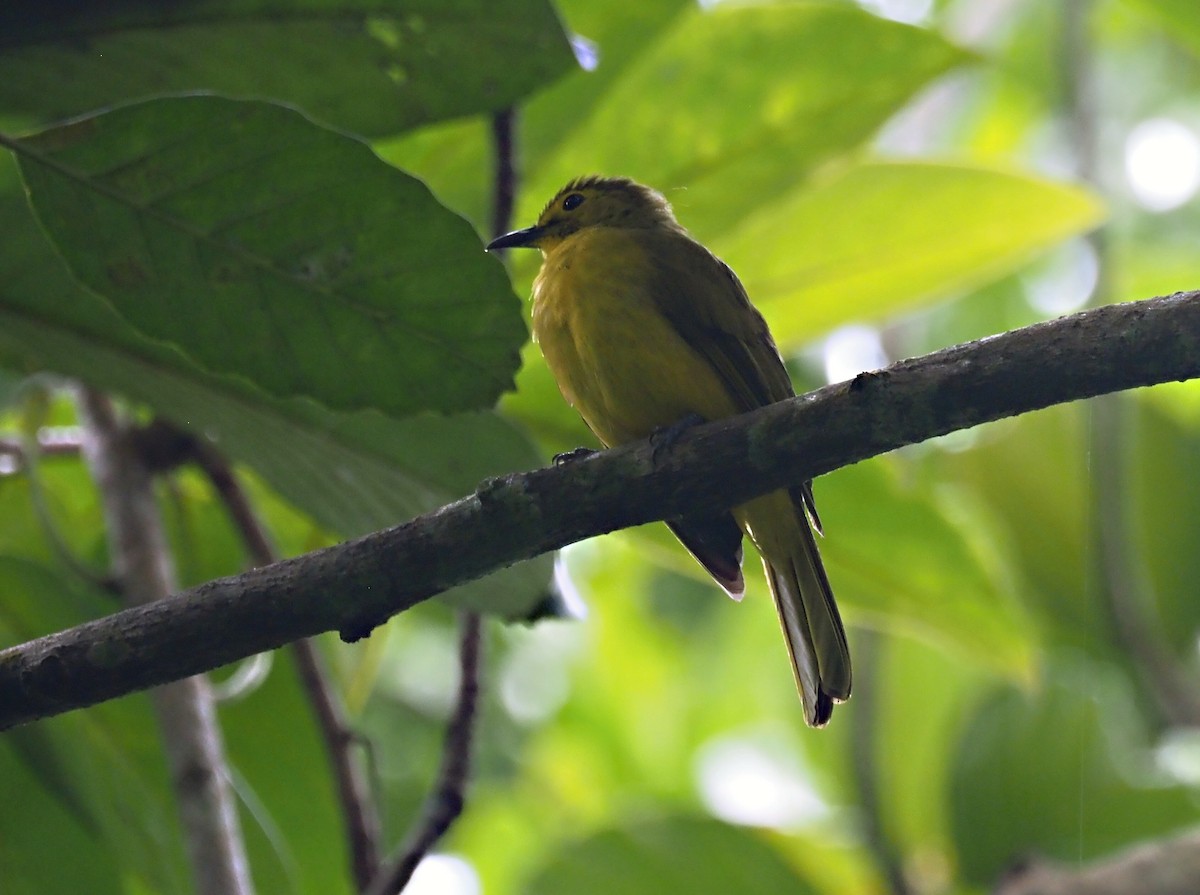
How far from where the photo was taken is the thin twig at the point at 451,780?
7.14 feet

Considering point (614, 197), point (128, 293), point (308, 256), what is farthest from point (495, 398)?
point (614, 197)

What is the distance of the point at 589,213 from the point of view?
11.4 ft

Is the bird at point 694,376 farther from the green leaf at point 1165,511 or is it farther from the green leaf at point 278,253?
the green leaf at point 1165,511

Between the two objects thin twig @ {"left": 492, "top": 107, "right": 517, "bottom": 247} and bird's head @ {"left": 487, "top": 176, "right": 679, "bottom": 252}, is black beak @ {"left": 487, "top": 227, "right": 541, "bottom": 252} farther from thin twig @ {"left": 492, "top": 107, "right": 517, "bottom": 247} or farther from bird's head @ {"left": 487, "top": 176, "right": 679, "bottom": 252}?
thin twig @ {"left": 492, "top": 107, "right": 517, "bottom": 247}

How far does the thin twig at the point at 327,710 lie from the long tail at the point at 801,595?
86 centimetres

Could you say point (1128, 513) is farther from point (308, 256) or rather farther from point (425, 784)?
point (308, 256)

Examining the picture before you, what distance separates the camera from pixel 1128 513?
12.2 feet

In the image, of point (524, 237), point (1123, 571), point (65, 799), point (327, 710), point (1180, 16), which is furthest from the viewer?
point (1180, 16)

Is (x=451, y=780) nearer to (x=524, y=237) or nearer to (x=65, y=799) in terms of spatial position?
(x=65, y=799)

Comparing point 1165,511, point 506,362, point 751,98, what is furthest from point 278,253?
point 1165,511

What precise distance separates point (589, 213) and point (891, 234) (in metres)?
0.75

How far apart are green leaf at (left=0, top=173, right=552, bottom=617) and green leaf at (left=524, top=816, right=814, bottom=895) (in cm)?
115

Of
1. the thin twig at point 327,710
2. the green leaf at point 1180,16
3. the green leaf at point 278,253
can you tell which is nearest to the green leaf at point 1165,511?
the green leaf at point 1180,16

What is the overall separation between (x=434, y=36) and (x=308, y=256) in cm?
54
